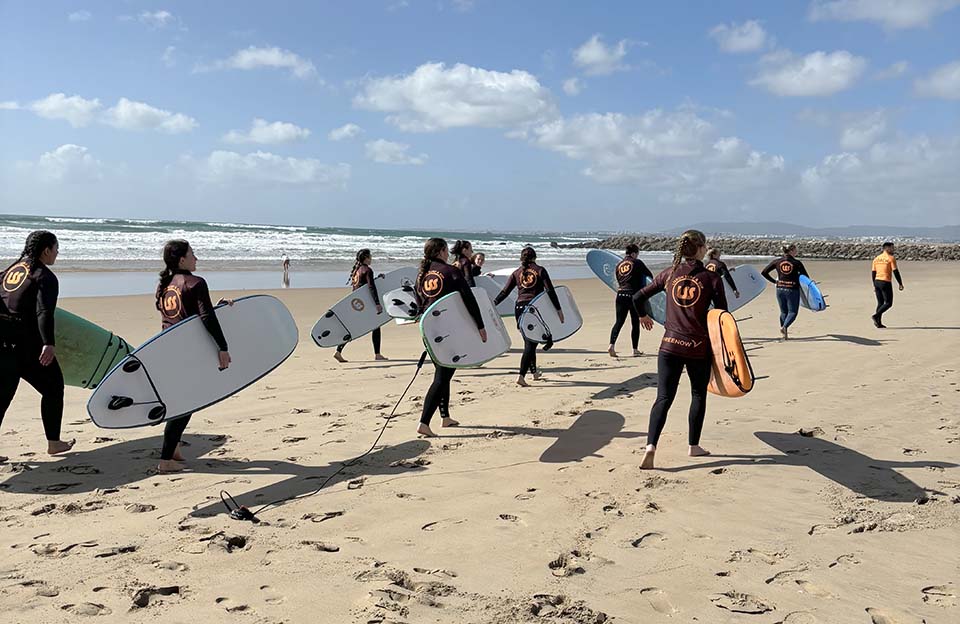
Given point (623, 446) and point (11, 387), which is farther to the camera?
point (623, 446)

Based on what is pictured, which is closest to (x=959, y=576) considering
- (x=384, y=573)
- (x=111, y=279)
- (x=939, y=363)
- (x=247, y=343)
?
(x=384, y=573)

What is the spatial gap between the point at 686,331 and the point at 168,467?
3.38m

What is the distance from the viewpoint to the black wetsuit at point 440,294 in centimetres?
544

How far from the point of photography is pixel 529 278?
7.86 metres

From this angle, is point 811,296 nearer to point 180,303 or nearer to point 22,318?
point 180,303

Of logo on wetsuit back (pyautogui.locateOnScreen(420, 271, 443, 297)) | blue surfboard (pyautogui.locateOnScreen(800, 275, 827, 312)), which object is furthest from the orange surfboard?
blue surfboard (pyautogui.locateOnScreen(800, 275, 827, 312))

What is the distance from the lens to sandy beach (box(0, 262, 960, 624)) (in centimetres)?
289

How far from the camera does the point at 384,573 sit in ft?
10.3

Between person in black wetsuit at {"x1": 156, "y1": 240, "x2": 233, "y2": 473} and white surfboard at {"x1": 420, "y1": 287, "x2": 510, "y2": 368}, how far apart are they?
1472mm

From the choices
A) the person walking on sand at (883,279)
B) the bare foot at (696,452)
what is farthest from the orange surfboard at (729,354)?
A: the person walking on sand at (883,279)

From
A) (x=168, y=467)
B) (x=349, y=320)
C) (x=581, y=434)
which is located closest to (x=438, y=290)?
(x=581, y=434)

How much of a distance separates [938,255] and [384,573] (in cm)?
4684

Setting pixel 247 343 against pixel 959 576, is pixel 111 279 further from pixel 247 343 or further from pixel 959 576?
pixel 959 576

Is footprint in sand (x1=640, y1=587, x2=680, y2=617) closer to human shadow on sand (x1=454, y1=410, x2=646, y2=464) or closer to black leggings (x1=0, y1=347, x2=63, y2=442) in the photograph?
human shadow on sand (x1=454, y1=410, x2=646, y2=464)
